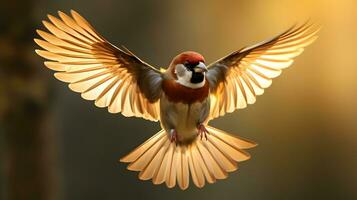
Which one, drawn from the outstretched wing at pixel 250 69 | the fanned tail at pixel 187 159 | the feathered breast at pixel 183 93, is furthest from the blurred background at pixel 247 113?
the feathered breast at pixel 183 93

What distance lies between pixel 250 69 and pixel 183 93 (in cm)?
32

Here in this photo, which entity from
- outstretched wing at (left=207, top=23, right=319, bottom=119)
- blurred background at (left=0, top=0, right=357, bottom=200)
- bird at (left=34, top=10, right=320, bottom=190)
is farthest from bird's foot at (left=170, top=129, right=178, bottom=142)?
blurred background at (left=0, top=0, right=357, bottom=200)

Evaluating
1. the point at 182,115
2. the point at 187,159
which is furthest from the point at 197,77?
the point at 187,159

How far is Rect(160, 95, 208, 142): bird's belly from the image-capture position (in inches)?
69.4

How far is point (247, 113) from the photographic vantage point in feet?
15.1

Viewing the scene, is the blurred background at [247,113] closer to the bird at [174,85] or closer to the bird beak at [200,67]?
the bird at [174,85]

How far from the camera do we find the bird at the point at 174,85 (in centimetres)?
158

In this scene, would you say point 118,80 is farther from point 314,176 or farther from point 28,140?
point 314,176

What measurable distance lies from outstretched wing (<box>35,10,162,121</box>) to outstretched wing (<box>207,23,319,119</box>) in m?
0.18

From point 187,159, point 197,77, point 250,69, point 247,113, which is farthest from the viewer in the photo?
point 247,113

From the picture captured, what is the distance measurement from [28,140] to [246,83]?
1.72 metres

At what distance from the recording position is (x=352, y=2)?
464 centimetres

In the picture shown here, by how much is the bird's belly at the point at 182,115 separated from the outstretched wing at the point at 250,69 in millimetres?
98

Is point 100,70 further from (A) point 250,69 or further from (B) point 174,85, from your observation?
(A) point 250,69
